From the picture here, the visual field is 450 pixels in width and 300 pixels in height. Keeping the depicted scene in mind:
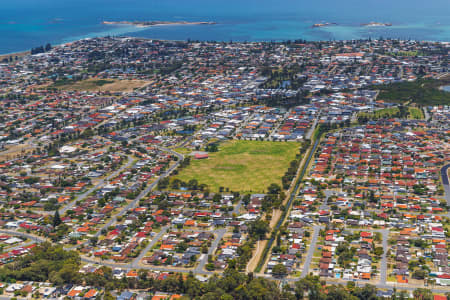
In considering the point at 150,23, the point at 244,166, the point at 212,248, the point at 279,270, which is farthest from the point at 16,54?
the point at 279,270

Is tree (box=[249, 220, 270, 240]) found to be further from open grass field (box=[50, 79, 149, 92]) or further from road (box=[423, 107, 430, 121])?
open grass field (box=[50, 79, 149, 92])

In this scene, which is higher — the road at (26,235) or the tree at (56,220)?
the tree at (56,220)

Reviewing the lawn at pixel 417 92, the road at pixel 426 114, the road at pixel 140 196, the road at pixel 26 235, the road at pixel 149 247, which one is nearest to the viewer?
the road at pixel 149 247

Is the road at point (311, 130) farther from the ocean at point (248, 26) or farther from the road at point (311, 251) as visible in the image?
the ocean at point (248, 26)

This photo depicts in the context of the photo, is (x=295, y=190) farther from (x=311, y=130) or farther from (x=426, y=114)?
(x=426, y=114)

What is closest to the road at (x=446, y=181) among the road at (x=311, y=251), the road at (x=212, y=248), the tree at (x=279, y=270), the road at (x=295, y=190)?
the road at (x=311, y=251)

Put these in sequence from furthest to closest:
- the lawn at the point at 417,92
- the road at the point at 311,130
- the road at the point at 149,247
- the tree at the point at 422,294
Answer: the lawn at the point at 417,92 → the road at the point at 311,130 → the road at the point at 149,247 → the tree at the point at 422,294
